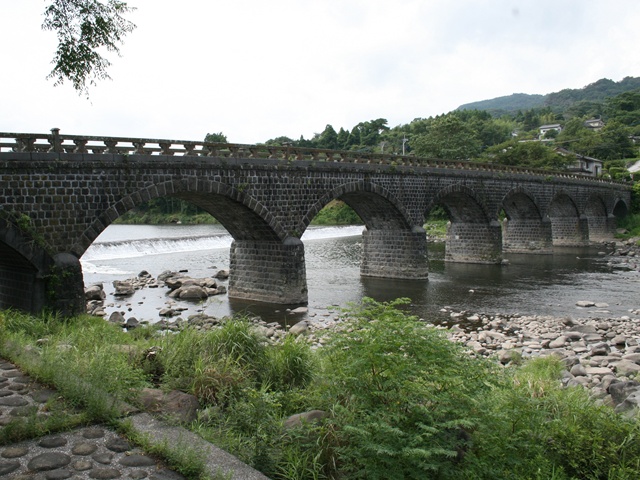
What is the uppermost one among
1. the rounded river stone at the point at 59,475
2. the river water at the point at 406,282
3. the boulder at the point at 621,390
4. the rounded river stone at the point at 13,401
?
the rounded river stone at the point at 13,401

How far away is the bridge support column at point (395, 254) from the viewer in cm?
→ 3247

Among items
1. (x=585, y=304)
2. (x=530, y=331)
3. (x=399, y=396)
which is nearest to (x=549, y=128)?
(x=585, y=304)

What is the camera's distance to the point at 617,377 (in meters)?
12.6

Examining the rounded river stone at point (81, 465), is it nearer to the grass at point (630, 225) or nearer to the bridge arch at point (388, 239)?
the bridge arch at point (388, 239)

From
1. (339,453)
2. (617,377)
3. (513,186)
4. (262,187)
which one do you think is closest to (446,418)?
(339,453)

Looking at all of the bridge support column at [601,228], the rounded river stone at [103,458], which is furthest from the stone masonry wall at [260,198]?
the bridge support column at [601,228]

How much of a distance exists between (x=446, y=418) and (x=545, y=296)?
2335 centimetres

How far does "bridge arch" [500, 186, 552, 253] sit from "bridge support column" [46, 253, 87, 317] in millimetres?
37813

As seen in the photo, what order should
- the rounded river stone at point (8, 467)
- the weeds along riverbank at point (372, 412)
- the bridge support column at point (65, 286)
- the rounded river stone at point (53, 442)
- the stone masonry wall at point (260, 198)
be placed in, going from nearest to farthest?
the rounded river stone at point (8, 467), the rounded river stone at point (53, 442), the weeds along riverbank at point (372, 412), the bridge support column at point (65, 286), the stone masonry wall at point (260, 198)

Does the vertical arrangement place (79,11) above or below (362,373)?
above

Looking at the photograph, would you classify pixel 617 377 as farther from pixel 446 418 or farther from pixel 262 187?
pixel 262 187

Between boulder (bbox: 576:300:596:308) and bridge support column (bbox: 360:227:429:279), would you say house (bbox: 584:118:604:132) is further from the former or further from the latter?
boulder (bbox: 576:300:596:308)

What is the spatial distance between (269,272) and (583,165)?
71.9m

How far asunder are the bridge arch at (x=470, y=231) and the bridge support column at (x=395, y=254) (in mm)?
6608
